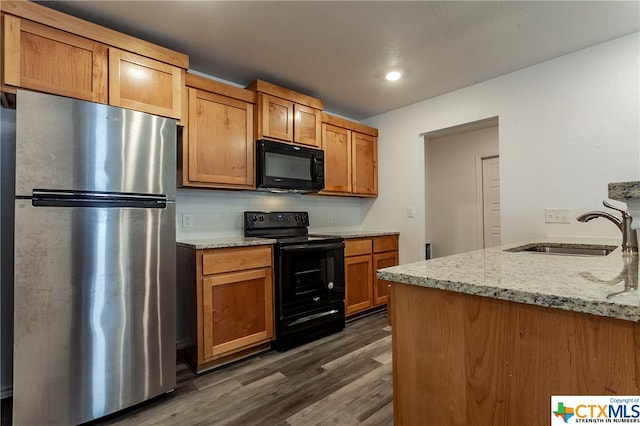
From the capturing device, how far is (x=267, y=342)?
2.41 metres

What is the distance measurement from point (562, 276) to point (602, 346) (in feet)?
0.80

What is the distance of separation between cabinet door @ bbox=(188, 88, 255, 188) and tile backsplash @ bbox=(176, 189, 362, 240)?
0.31 meters

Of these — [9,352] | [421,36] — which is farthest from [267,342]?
[421,36]

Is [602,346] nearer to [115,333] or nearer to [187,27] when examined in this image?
[115,333]

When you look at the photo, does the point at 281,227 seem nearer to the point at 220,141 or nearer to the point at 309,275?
the point at 309,275

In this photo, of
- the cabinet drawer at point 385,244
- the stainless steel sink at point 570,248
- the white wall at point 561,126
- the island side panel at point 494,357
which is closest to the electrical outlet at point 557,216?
the white wall at point 561,126

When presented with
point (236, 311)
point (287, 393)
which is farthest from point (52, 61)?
point (287, 393)

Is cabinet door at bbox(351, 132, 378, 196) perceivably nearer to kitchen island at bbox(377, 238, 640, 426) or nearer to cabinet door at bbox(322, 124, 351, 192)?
cabinet door at bbox(322, 124, 351, 192)

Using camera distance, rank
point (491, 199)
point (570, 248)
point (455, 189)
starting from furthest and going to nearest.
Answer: point (455, 189) < point (491, 199) < point (570, 248)

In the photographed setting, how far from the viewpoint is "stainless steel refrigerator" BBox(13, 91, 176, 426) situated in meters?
1.43

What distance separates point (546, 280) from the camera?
2.48 feet

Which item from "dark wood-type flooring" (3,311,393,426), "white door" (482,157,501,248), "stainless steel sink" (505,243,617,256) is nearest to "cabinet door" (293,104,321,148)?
"dark wood-type flooring" (3,311,393,426)

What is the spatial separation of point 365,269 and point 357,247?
27 centimetres

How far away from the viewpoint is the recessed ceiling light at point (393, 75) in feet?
8.57
